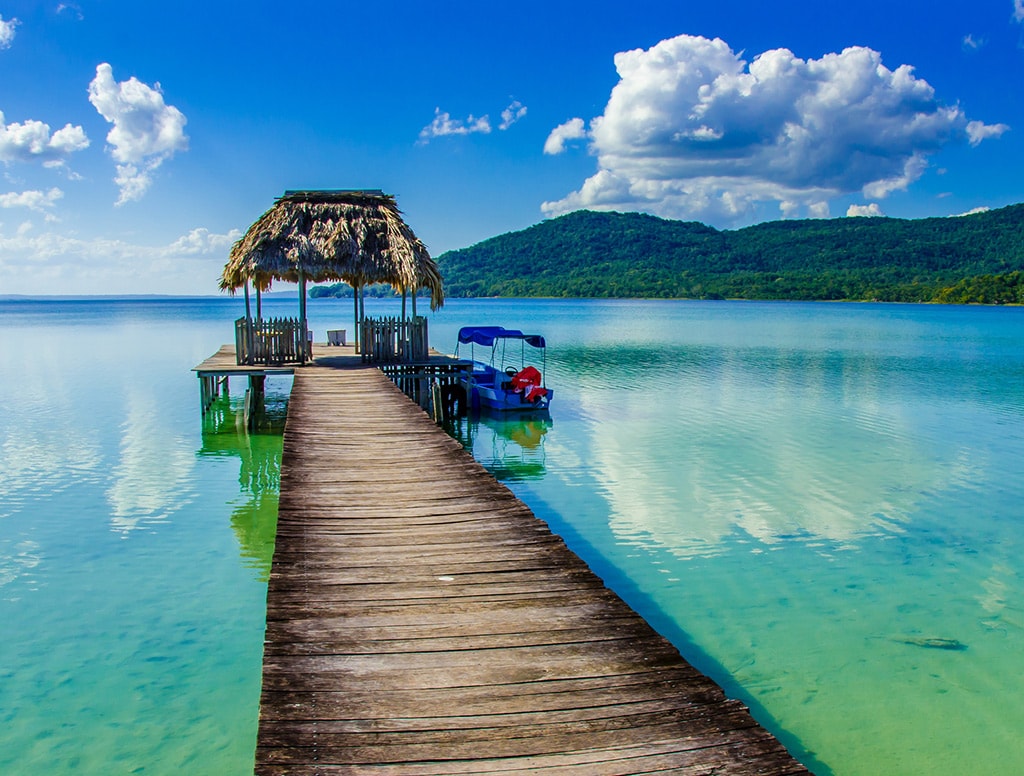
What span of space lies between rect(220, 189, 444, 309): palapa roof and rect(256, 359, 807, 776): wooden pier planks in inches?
439

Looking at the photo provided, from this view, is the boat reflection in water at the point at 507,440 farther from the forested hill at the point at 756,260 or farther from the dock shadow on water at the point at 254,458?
the forested hill at the point at 756,260

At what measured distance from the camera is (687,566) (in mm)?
8422

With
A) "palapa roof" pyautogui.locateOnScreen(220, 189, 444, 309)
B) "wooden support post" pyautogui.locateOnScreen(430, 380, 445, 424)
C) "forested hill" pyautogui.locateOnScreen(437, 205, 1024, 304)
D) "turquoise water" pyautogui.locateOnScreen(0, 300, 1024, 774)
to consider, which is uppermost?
"forested hill" pyautogui.locateOnScreen(437, 205, 1024, 304)

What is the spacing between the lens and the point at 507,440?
16.0 metres

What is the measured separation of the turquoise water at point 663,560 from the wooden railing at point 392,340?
79.6 inches

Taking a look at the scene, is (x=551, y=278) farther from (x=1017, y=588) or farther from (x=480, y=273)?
(x=1017, y=588)

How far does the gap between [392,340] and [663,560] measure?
35.0ft

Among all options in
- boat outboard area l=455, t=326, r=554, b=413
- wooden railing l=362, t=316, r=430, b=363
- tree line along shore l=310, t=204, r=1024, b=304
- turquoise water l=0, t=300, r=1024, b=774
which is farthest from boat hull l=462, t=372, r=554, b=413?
tree line along shore l=310, t=204, r=1024, b=304

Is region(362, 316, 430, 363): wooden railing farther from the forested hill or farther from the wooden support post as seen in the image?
the forested hill

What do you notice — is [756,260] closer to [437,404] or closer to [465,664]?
[437,404]

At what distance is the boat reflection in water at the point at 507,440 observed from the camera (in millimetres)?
13234

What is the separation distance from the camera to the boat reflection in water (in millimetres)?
13234

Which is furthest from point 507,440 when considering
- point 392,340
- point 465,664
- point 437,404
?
point 465,664

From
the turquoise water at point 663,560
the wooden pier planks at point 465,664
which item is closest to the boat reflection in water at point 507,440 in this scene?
the turquoise water at point 663,560
